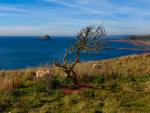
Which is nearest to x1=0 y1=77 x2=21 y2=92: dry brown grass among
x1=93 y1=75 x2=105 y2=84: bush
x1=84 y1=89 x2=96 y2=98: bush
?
x1=84 y1=89 x2=96 y2=98: bush

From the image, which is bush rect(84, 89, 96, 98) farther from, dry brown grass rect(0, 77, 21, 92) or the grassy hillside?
dry brown grass rect(0, 77, 21, 92)

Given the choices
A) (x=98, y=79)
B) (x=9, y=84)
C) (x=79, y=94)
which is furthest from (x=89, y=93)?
(x=9, y=84)

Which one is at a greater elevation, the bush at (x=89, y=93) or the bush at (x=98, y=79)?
the bush at (x=98, y=79)

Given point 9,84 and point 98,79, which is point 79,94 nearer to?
point 98,79

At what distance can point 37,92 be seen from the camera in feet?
41.4

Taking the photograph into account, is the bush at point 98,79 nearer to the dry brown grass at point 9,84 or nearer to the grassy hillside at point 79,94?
the grassy hillside at point 79,94

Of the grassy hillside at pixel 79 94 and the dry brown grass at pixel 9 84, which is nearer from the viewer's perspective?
the grassy hillside at pixel 79 94

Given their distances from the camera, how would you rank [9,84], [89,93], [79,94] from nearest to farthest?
[79,94] < [89,93] < [9,84]

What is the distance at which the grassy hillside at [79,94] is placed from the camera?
1043 cm

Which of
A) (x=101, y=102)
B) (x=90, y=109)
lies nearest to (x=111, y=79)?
(x=101, y=102)

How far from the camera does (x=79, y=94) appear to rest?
12.1 meters

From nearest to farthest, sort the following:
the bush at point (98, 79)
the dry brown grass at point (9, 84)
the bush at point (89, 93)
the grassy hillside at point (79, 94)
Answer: the grassy hillside at point (79, 94) < the bush at point (89, 93) < the dry brown grass at point (9, 84) < the bush at point (98, 79)

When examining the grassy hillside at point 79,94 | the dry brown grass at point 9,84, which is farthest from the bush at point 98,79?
the dry brown grass at point 9,84

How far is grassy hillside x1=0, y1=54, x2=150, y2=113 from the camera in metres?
10.4
